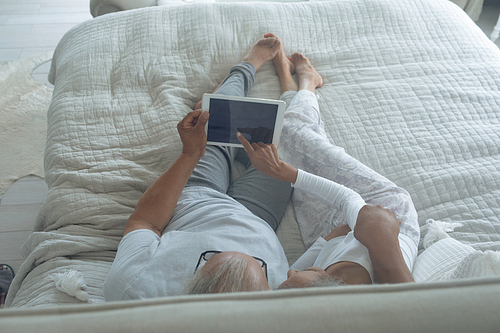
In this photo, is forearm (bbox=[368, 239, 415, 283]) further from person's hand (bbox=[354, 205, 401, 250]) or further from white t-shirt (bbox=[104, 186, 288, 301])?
white t-shirt (bbox=[104, 186, 288, 301])

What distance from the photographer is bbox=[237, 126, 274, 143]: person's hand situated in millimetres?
924

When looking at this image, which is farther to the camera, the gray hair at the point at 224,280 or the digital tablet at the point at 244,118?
the digital tablet at the point at 244,118

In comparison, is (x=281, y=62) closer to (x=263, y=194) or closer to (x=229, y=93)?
(x=229, y=93)

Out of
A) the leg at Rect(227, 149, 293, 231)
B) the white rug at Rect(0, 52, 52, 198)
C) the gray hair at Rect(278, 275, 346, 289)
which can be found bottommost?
the white rug at Rect(0, 52, 52, 198)

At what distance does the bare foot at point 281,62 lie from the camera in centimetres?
126

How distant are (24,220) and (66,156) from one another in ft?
1.87

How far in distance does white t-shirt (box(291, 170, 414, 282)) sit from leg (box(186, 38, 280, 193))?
8.8 inches

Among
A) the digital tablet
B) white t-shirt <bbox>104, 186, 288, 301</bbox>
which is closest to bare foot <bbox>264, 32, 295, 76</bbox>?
the digital tablet

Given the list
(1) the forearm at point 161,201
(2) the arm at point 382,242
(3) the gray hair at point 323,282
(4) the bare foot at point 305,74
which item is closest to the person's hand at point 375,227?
(2) the arm at point 382,242

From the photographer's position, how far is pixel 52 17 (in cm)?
244

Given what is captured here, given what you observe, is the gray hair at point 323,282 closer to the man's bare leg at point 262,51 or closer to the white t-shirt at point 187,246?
the white t-shirt at point 187,246

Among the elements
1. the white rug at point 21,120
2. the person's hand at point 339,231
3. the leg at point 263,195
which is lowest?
the white rug at point 21,120

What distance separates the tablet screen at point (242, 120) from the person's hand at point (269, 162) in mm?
17

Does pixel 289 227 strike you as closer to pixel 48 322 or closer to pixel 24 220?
pixel 48 322
